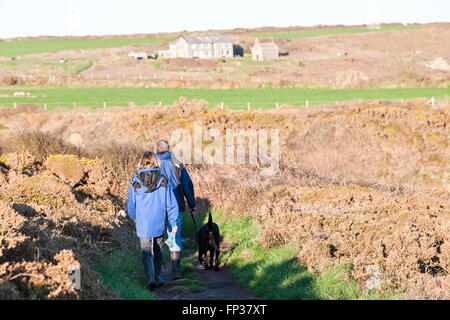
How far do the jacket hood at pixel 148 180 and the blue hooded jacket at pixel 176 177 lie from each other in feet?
3.29

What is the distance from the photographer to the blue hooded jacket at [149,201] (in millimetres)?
7285

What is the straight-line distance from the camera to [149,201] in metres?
7.31

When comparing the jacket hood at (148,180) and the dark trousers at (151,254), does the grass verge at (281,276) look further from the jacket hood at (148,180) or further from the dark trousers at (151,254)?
the jacket hood at (148,180)

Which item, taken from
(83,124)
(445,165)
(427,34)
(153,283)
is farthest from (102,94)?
(427,34)

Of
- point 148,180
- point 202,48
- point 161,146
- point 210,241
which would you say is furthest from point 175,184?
point 202,48

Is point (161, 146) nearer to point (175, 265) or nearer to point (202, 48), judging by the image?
point (175, 265)

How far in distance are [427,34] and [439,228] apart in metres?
128

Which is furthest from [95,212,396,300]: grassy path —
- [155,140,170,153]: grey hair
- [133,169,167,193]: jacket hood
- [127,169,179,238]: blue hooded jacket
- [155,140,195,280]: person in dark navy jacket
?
[155,140,170,153]: grey hair

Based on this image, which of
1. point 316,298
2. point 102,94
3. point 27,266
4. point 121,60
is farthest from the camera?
point 121,60

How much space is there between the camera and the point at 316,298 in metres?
7.16

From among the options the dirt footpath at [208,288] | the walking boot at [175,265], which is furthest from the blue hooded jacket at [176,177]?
the dirt footpath at [208,288]

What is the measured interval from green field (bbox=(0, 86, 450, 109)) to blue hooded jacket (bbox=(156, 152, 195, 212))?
3170 centimetres

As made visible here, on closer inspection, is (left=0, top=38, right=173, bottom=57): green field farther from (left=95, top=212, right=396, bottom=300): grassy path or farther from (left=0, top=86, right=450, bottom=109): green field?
(left=95, top=212, right=396, bottom=300): grassy path
